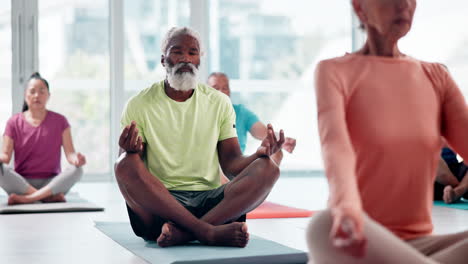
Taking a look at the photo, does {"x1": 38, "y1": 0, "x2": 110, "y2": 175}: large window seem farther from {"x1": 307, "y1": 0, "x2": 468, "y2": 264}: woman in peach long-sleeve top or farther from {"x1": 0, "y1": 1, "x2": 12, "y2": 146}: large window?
{"x1": 307, "y1": 0, "x2": 468, "y2": 264}: woman in peach long-sleeve top

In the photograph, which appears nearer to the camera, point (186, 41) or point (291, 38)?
point (186, 41)

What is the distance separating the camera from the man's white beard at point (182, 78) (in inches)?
123

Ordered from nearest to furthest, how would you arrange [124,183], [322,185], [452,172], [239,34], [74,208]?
[124,183] → [74,208] → [452,172] → [322,185] → [239,34]

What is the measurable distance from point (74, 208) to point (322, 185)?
3170mm

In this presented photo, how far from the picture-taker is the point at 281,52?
9312 millimetres

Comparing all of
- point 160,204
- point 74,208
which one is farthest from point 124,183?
point 74,208

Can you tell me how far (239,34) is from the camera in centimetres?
904

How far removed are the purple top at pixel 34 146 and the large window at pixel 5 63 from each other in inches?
100

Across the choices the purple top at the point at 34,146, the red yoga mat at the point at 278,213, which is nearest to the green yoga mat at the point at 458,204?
the red yoga mat at the point at 278,213

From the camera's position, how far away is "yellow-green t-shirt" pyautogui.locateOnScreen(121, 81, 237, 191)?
311 cm

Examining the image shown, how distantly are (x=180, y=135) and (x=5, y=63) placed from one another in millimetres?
5153

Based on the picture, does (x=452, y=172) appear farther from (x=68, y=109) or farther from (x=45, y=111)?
(x=68, y=109)

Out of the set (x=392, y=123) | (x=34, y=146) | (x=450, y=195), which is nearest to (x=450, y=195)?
(x=450, y=195)

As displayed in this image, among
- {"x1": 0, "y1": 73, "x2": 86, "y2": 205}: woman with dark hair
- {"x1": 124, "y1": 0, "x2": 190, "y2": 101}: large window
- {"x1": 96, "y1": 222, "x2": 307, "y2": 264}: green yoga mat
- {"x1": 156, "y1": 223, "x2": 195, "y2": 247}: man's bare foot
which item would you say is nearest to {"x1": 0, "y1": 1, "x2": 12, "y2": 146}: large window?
{"x1": 124, "y1": 0, "x2": 190, "y2": 101}: large window
